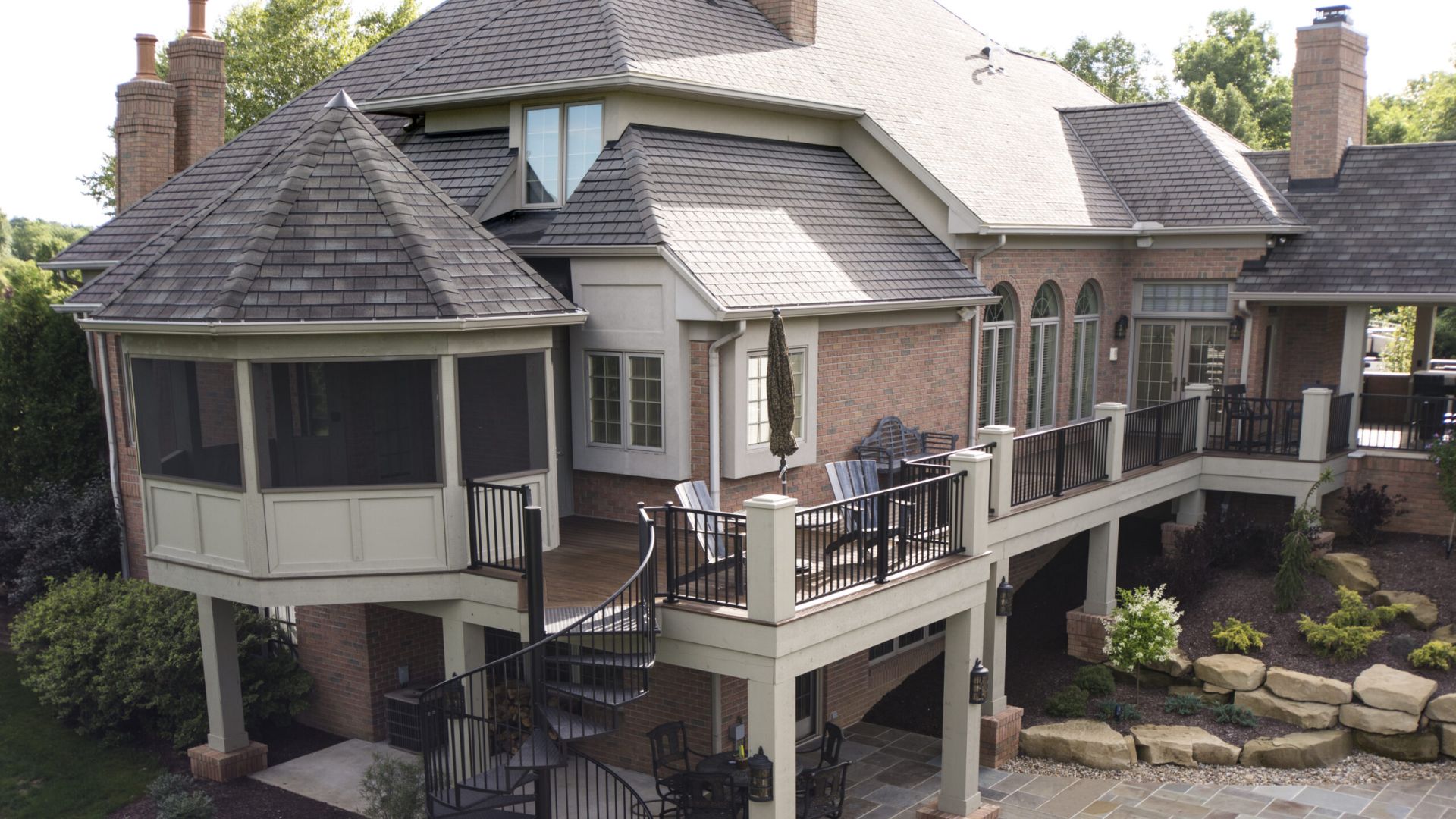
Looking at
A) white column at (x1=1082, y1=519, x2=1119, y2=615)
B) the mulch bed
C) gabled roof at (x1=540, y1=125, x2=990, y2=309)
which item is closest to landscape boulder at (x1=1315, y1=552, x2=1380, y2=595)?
the mulch bed

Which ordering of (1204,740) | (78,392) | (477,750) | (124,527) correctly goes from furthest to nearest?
1. (78,392)
2. (124,527)
3. (1204,740)
4. (477,750)

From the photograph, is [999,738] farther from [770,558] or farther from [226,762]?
[226,762]

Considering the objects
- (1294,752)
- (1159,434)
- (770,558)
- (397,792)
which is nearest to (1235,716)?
(1294,752)

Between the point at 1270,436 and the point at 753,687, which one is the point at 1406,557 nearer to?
the point at 1270,436

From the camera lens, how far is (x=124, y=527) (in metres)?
16.5

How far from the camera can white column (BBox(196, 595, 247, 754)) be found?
12.1 m

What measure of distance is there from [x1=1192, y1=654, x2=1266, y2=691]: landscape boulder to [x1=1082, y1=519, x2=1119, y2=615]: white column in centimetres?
143

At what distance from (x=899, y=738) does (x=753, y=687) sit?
5.26m

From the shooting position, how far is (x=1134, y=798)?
12.2m

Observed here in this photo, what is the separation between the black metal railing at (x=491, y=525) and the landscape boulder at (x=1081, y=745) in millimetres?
6642

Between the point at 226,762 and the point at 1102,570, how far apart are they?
36.1 ft

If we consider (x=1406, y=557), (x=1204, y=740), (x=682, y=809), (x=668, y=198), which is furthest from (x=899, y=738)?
(x=1406, y=557)

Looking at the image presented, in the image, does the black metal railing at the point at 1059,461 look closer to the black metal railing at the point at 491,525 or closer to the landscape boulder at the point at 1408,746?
Answer: the landscape boulder at the point at 1408,746

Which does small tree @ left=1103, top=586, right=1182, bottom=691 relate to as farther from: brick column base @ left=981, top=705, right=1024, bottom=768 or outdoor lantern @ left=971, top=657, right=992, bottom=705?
outdoor lantern @ left=971, top=657, right=992, bottom=705
